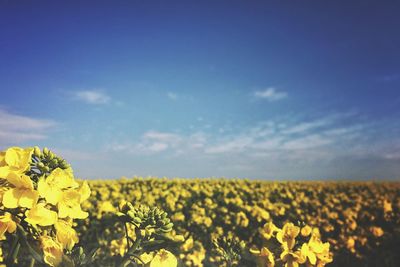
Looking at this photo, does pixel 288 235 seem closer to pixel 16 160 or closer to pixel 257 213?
pixel 16 160

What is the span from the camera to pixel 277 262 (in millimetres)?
1909

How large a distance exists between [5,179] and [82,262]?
39 cm

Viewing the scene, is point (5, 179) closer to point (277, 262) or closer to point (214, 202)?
point (277, 262)

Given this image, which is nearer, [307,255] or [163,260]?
[163,260]

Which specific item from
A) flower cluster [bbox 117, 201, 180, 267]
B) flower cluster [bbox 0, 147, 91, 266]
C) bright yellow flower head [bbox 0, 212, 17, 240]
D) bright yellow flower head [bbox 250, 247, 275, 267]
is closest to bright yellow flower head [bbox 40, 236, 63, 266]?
flower cluster [bbox 0, 147, 91, 266]

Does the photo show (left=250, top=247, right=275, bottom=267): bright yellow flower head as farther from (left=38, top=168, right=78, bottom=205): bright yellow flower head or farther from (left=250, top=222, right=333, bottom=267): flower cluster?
(left=38, top=168, right=78, bottom=205): bright yellow flower head

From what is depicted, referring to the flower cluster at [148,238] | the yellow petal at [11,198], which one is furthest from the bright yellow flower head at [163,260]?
the yellow petal at [11,198]

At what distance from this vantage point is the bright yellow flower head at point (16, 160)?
4.39 ft

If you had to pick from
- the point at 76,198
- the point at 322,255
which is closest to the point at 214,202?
the point at 322,255

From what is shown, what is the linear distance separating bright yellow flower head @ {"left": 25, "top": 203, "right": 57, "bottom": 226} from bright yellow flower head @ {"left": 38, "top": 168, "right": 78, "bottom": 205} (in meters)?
0.03

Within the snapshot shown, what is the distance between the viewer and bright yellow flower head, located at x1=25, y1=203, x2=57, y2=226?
1.26m

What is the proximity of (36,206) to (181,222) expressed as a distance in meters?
8.24

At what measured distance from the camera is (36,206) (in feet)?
4.20

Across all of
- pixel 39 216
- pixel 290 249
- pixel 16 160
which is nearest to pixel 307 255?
pixel 290 249
